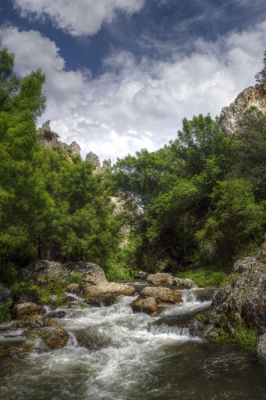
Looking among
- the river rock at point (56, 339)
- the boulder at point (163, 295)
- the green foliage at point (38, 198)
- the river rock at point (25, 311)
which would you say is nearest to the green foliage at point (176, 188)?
the green foliage at point (38, 198)

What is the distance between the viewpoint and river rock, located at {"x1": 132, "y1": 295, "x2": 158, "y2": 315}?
13.8 meters

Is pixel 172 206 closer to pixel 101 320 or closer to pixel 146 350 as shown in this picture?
pixel 101 320

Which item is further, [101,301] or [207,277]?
[207,277]

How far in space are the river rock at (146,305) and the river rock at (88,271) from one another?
8.17 m

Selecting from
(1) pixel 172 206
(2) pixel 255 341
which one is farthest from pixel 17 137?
(1) pixel 172 206

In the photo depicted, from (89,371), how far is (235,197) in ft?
61.2

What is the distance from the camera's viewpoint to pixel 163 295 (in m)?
15.7

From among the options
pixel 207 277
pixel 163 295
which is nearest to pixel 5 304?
pixel 163 295

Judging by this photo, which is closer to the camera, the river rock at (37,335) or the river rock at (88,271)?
the river rock at (37,335)

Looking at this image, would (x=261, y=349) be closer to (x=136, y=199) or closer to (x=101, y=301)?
(x=101, y=301)

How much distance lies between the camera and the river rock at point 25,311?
13.7m

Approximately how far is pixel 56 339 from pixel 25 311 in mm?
4742

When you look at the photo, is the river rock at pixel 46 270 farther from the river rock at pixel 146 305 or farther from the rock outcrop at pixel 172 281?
the river rock at pixel 146 305

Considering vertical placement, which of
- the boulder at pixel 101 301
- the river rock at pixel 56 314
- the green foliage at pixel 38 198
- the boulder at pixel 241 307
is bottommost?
the river rock at pixel 56 314
